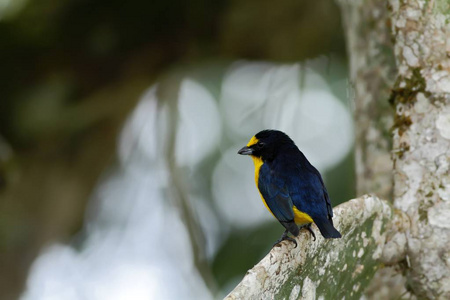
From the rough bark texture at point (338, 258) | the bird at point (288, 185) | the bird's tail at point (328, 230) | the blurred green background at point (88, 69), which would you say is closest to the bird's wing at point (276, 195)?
the bird at point (288, 185)

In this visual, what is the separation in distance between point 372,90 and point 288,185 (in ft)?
3.27

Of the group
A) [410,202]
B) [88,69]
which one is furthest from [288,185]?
[88,69]

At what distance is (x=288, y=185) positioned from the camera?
3.16 meters

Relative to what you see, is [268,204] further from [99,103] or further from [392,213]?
[99,103]

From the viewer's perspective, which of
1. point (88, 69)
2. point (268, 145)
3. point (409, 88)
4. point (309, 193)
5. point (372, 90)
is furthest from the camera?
point (88, 69)

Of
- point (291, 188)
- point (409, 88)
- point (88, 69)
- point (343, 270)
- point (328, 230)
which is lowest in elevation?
point (343, 270)

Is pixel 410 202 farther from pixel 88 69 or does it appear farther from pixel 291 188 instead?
pixel 88 69

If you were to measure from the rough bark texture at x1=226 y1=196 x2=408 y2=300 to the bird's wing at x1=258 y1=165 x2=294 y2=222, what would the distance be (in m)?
0.14

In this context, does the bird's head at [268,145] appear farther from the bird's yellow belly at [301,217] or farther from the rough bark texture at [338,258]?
the rough bark texture at [338,258]

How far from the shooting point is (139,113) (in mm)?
5727

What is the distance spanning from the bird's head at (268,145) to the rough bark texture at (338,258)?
2.01 ft

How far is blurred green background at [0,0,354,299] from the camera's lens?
492 centimetres

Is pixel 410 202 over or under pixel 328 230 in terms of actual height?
under

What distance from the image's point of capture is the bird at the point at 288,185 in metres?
2.99
